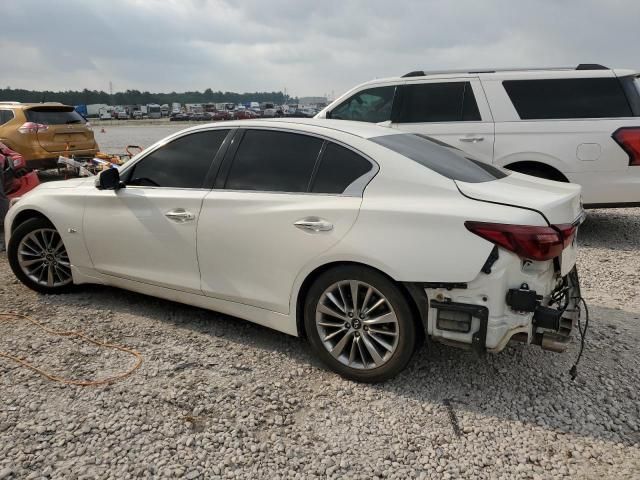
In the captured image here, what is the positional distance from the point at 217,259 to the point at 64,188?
1.87 meters

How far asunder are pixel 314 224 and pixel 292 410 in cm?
108

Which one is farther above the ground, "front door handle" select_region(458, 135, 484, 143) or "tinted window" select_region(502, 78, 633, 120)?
"tinted window" select_region(502, 78, 633, 120)

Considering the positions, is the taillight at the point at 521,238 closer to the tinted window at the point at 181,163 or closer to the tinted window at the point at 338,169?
the tinted window at the point at 338,169

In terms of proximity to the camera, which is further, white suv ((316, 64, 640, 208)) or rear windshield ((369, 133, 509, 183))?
white suv ((316, 64, 640, 208))

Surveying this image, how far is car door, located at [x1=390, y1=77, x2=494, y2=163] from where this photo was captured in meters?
6.38

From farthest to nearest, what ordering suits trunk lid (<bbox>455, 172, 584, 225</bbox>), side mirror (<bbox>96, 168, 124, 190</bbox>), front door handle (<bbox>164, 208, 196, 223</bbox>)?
side mirror (<bbox>96, 168, 124, 190</bbox>)
front door handle (<bbox>164, 208, 196, 223</bbox>)
trunk lid (<bbox>455, 172, 584, 225</bbox>)

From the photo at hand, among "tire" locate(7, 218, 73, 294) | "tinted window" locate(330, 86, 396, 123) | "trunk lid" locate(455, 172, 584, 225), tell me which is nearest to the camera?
"trunk lid" locate(455, 172, 584, 225)

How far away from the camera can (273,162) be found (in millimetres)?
3412

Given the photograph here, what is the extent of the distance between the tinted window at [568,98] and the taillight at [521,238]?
13.5 feet

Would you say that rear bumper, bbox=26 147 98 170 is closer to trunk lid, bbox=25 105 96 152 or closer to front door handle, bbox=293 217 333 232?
trunk lid, bbox=25 105 96 152

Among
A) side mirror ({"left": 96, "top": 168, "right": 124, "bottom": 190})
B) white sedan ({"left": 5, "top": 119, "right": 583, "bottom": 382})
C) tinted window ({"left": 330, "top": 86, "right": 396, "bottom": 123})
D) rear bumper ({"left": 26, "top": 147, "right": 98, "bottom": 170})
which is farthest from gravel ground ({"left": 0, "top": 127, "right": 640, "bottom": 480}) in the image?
rear bumper ({"left": 26, "top": 147, "right": 98, "bottom": 170})

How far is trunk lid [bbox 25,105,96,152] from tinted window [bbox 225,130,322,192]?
9.02 metres

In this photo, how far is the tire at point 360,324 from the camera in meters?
2.89

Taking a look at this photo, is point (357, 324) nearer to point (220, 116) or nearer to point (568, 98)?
point (568, 98)
